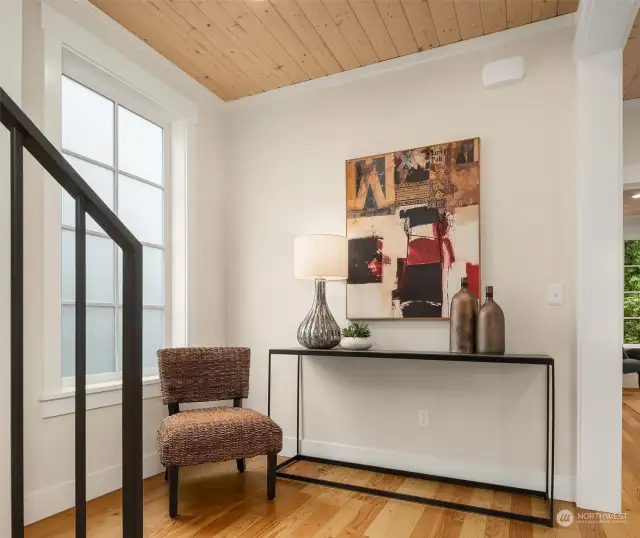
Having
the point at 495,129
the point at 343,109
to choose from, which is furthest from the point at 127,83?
the point at 495,129

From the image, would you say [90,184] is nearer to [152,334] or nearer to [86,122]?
[86,122]

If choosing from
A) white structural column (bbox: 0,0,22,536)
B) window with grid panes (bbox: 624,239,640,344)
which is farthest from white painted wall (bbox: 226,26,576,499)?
window with grid panes (bbox: 624,239,640,344)

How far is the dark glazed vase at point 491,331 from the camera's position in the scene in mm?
2475

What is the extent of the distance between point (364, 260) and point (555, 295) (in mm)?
1067

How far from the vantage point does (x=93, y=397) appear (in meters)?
2.54

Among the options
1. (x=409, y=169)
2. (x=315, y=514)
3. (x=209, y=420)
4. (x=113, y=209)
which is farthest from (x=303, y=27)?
(x=315, y=514)

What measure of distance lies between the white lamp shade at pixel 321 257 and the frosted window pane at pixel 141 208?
0.95 meters

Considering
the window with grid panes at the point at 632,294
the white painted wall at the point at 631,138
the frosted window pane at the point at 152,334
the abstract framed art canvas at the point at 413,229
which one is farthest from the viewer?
the window with grid panes at the point at 632,294

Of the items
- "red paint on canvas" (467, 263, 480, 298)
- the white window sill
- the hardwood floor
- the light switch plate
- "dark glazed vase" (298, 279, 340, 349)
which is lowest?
the hardwood floor

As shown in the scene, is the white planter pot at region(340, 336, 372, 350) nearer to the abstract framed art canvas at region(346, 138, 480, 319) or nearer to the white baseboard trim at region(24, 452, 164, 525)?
the abstract framed art canvas at region(346, 138, 480, 319)

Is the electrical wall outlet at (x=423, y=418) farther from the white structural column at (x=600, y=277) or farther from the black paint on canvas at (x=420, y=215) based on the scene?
the black paint on canvas at (x=420, y=215)

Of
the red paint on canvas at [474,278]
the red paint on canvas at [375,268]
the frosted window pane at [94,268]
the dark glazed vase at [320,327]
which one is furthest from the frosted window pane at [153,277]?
the red paint on canvas at [474,278]

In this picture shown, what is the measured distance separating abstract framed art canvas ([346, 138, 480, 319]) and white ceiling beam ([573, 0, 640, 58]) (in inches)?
26.8

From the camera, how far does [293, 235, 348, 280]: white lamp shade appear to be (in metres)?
2.83
